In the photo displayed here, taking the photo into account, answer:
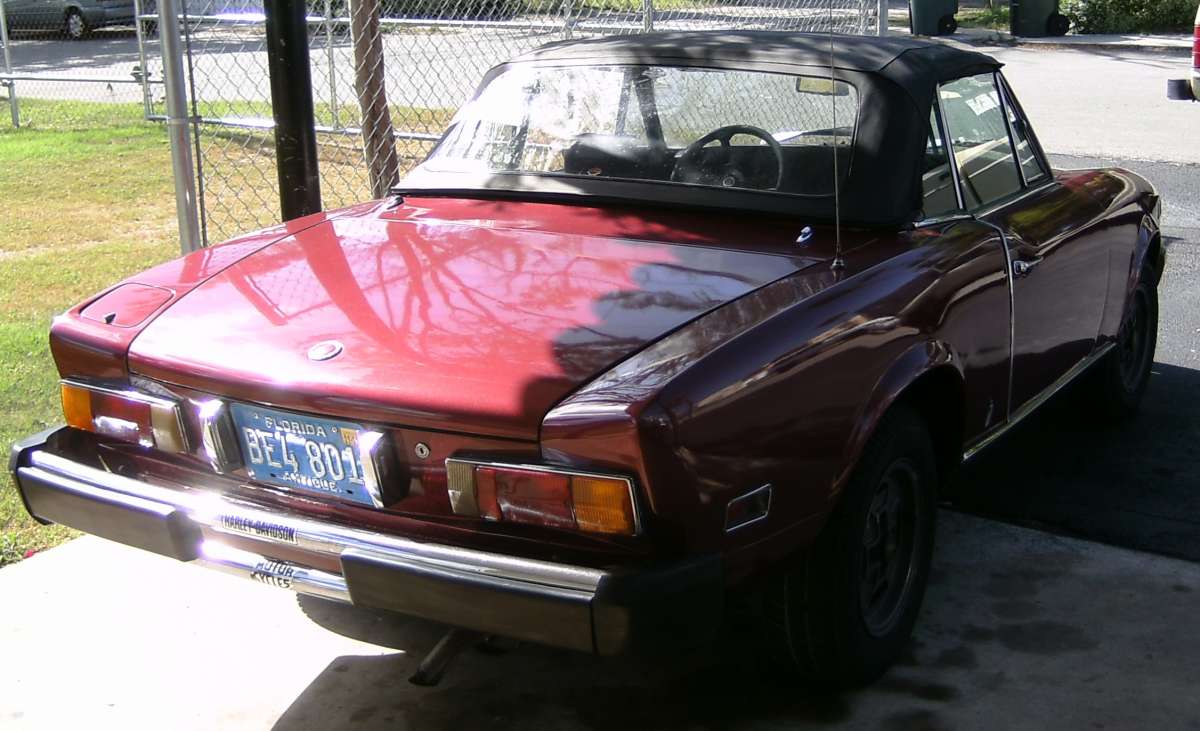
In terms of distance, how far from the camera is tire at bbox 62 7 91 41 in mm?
22797

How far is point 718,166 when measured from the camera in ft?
12.8

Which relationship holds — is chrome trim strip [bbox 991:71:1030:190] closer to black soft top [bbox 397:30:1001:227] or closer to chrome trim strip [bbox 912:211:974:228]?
black soft top [bbox 397:30:1001:227]

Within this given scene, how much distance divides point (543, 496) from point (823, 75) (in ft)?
5.98

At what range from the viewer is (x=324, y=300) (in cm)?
323

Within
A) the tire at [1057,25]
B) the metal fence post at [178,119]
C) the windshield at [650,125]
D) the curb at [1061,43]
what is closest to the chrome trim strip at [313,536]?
the windshield at [650,125]

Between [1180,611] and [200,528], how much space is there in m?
2.61

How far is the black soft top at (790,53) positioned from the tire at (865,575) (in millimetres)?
1084

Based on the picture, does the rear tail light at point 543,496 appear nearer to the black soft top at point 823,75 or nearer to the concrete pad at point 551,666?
the concrete pad at point 551,666

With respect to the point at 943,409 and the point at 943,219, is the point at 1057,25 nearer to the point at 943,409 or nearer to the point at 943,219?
the point at 943,219

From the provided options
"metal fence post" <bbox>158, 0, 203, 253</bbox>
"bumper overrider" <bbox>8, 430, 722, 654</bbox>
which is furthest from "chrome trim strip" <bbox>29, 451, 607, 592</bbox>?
"metal fence post" <bbox>158, 0, 203, 253</bbox>

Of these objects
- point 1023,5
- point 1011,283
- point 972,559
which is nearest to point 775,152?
point 1011,283

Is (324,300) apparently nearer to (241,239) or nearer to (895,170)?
(241,239)

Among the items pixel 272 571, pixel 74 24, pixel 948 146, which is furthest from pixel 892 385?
pixel 74 24

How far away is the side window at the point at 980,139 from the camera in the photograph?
13.2ft
